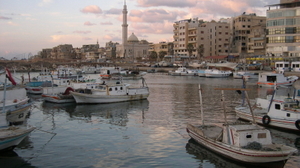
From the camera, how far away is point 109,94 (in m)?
32.0

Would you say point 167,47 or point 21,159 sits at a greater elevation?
point 167,47

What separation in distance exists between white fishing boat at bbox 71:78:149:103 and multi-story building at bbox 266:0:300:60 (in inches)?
1952

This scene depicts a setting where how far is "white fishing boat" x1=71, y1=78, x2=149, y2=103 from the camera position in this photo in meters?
31.0

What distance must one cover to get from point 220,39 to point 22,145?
94.5m

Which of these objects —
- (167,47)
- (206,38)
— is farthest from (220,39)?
(167,47)

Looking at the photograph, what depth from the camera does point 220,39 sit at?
338ft

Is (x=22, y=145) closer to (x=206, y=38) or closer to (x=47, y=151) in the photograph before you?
(x=47, y=151)

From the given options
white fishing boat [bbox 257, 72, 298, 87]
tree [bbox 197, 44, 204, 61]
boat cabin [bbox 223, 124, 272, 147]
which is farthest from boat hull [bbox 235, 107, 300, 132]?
tree [bbox 197, 44, 204, 61]

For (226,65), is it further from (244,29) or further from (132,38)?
(132,38)

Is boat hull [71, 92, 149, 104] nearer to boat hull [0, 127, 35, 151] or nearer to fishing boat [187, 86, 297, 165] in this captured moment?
boat hull [0, 127, 35, 151]

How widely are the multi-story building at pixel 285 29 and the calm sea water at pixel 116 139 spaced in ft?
163

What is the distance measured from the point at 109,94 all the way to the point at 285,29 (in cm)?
5519

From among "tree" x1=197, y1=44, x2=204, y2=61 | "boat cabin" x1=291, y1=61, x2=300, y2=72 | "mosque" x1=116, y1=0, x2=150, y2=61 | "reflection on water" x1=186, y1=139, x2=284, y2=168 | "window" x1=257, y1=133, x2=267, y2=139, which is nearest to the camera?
"reflection on water" x1=186, y1=139, x2=284, y2=168

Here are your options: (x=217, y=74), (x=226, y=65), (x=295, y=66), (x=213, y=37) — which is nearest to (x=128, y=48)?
(x=213, y=37)
